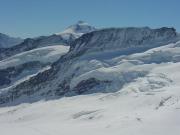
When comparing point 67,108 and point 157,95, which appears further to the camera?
point 67,108

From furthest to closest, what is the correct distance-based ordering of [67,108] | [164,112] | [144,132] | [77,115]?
[67,108], [77,115], [164,112], [144,132]

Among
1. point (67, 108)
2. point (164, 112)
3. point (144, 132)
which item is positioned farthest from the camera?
point (67, 108)

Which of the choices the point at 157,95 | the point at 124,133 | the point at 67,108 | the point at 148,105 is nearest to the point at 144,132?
the point at 124,133

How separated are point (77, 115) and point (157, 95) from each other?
27.3m

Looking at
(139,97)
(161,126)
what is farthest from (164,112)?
(139,97)

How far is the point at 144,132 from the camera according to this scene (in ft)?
318

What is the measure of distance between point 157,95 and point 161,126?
198 feet

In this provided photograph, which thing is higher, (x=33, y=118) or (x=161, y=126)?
(x=161, y=126)

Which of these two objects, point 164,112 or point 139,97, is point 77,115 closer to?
point 139,97

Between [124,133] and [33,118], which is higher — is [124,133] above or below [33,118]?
above

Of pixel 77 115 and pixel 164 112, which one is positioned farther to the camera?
pixel 77 115

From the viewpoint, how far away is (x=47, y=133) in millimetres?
106750

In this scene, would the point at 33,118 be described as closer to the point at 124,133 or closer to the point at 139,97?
Answer: the point at 139,97

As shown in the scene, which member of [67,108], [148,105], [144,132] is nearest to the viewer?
[144,132]
